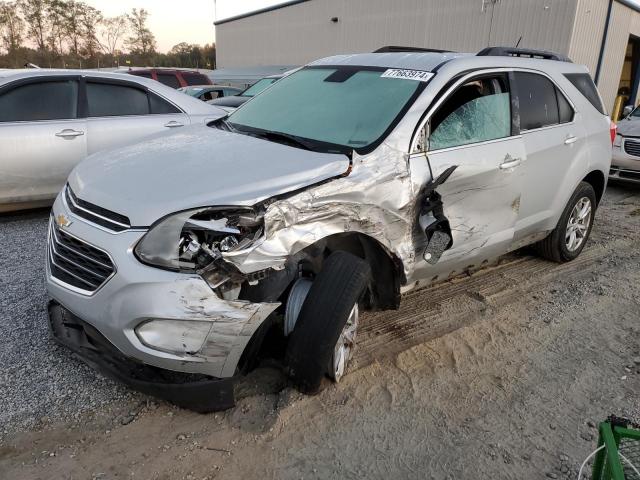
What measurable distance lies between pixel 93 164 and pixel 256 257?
135cm

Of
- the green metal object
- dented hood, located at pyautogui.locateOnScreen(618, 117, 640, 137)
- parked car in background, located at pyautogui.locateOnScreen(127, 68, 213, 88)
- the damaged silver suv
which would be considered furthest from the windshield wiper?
parked car in background, located at pyautogui.locateOnScreen(127, 68, 213, 88)

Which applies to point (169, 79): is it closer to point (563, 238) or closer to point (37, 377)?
point (563, 238)

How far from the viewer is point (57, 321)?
9.17 feet

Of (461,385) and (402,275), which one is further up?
(402,275)

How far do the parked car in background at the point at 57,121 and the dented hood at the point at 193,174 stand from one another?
2051mm

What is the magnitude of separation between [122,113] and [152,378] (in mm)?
4108

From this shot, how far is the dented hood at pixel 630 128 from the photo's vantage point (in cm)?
845

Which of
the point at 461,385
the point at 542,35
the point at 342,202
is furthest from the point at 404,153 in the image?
the point at 542,35

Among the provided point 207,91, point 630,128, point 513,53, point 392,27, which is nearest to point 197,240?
point 513,53

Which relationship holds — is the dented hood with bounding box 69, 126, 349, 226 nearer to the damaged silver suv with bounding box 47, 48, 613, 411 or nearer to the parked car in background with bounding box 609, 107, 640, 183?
the damaged silver suv with bounding box 47, 48, 613, 411

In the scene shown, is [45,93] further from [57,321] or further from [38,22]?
[38,22]

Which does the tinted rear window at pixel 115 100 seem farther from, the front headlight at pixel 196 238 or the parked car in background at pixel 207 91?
the parked car in background at pixel 207 91

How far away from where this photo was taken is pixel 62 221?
106 inches

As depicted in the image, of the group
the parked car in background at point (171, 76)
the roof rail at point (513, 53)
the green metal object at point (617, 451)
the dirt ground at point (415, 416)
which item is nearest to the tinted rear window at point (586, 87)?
the roof rail at point (513, 53)
